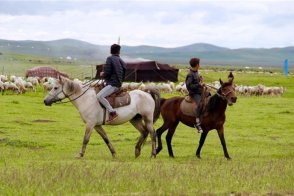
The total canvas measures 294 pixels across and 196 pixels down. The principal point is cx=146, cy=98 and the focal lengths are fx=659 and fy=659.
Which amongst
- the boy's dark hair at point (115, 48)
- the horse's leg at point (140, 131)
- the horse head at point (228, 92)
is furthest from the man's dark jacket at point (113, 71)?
the horse head at point (228, 92)

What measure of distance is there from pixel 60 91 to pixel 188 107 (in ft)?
11.7

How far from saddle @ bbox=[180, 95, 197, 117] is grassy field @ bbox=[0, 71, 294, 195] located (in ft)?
4.12

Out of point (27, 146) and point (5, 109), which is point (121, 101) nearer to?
point (27, 146)

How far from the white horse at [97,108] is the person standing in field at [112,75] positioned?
0.23 meters

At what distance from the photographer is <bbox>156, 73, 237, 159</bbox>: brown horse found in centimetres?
1755

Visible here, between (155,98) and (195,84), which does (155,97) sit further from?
(195,84)

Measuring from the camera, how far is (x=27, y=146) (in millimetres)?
20969

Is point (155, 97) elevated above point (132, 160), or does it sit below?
above

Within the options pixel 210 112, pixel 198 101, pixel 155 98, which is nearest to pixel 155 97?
pixel 155 98

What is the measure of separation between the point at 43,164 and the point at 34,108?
754 inches

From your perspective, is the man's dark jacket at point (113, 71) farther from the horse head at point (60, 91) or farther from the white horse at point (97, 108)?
the horse head at point (60, 91)

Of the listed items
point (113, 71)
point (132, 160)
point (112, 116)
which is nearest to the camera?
point (132, 160)

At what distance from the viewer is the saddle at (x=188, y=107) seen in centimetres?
1825

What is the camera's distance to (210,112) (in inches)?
707
